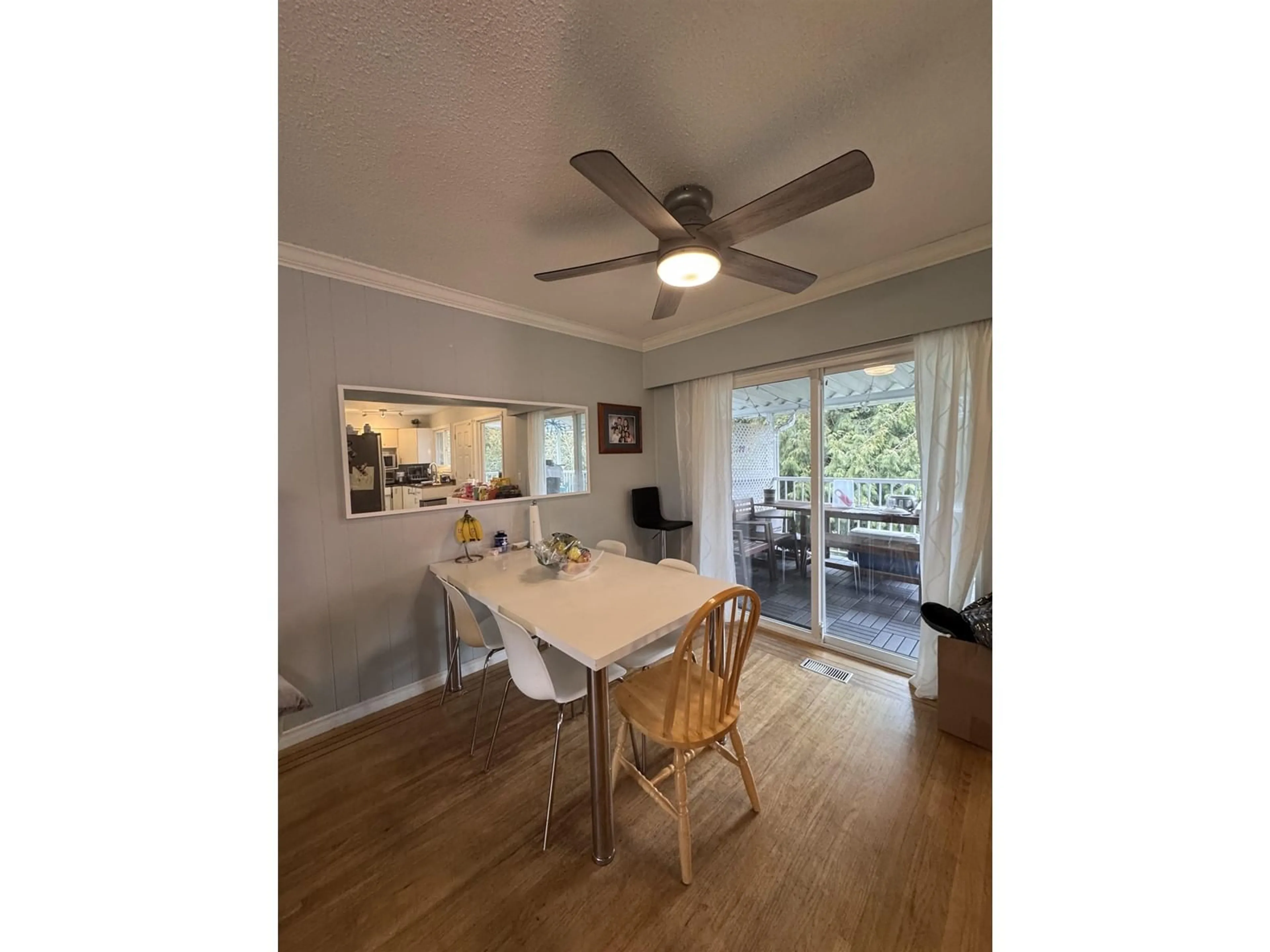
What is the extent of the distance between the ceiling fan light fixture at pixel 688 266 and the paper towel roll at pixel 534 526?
1615 mm

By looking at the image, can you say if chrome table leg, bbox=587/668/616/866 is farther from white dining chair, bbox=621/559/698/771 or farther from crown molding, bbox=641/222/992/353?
crown molding, bbox=641/222/992/353

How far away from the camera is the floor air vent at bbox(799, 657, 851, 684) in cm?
228

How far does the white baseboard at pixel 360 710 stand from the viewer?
190 cm

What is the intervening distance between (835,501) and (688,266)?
1864 mm

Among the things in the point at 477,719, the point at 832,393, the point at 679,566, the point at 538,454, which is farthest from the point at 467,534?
the point at 832,393

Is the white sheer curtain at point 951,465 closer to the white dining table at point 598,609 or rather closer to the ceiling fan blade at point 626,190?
the white dining table at point 598,609

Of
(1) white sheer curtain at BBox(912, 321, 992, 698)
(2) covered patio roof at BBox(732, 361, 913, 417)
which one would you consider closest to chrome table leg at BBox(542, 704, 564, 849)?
(1) white sheer curtain at BBox(912, 321, 992, 698)

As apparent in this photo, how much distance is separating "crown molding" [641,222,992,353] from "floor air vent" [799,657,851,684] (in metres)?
2.17

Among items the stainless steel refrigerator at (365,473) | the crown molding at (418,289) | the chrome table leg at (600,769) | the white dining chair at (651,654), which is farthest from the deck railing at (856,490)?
the stainless steel refrigerator at (365,473)

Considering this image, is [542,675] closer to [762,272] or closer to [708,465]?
[762,272]
